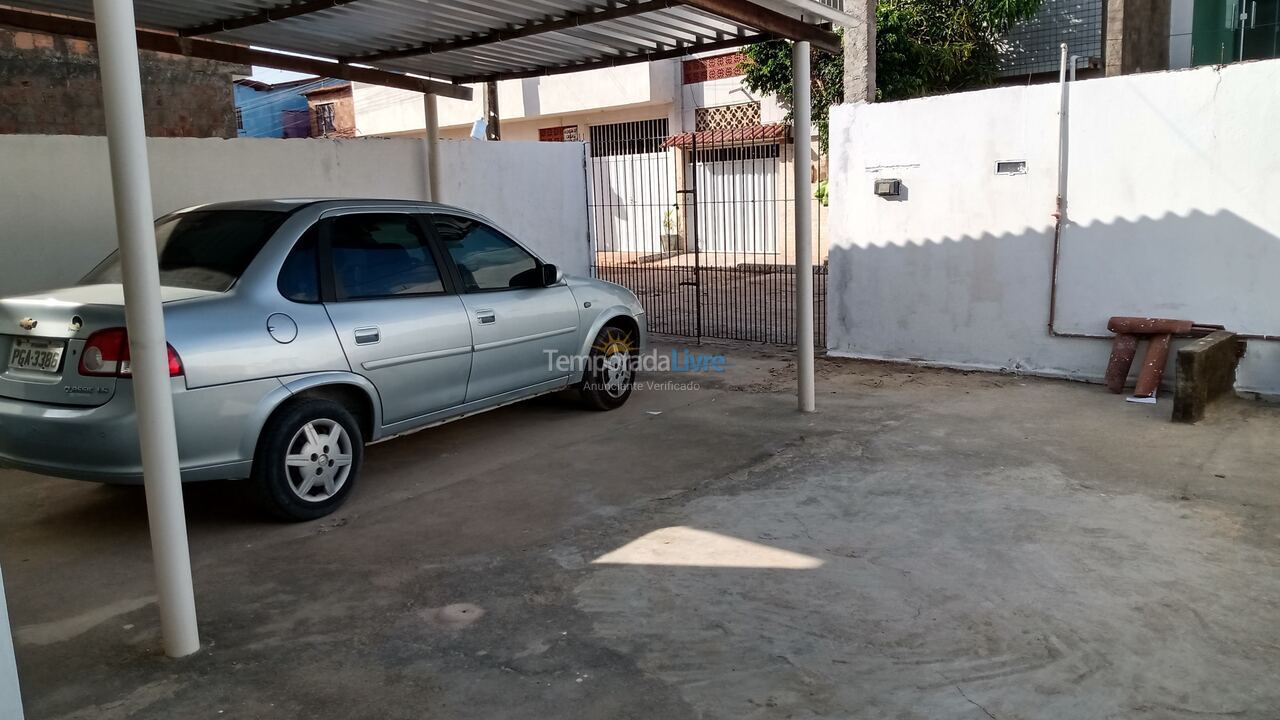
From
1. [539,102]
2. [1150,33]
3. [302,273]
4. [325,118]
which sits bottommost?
[302,273]

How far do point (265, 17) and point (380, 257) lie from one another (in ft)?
9.44

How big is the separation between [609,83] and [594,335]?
16286mm

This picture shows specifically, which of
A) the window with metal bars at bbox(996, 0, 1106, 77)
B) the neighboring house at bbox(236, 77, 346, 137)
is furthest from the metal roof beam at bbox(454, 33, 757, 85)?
the neighboring house at bbox(236, 77, 346, 137)

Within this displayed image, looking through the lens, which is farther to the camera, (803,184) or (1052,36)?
(1052,36)

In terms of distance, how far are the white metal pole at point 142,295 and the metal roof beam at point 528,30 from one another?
3740mm

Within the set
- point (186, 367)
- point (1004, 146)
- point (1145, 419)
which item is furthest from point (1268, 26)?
point (186, 367)

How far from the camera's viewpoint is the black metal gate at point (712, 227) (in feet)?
44.6

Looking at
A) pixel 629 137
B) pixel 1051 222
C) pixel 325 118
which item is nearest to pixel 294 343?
pixel 1051 222

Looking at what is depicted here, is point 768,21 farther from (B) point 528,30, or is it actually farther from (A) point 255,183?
(A) point 255,183

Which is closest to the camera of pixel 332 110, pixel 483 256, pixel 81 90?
pixel 483 256

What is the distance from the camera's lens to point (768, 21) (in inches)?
265

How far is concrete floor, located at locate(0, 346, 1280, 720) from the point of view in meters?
3.45

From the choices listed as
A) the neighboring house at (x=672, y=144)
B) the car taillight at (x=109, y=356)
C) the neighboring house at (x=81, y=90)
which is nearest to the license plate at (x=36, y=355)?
the car taillight at (x=109, y=356)

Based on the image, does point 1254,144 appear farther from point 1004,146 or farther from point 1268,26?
point 1268,26
